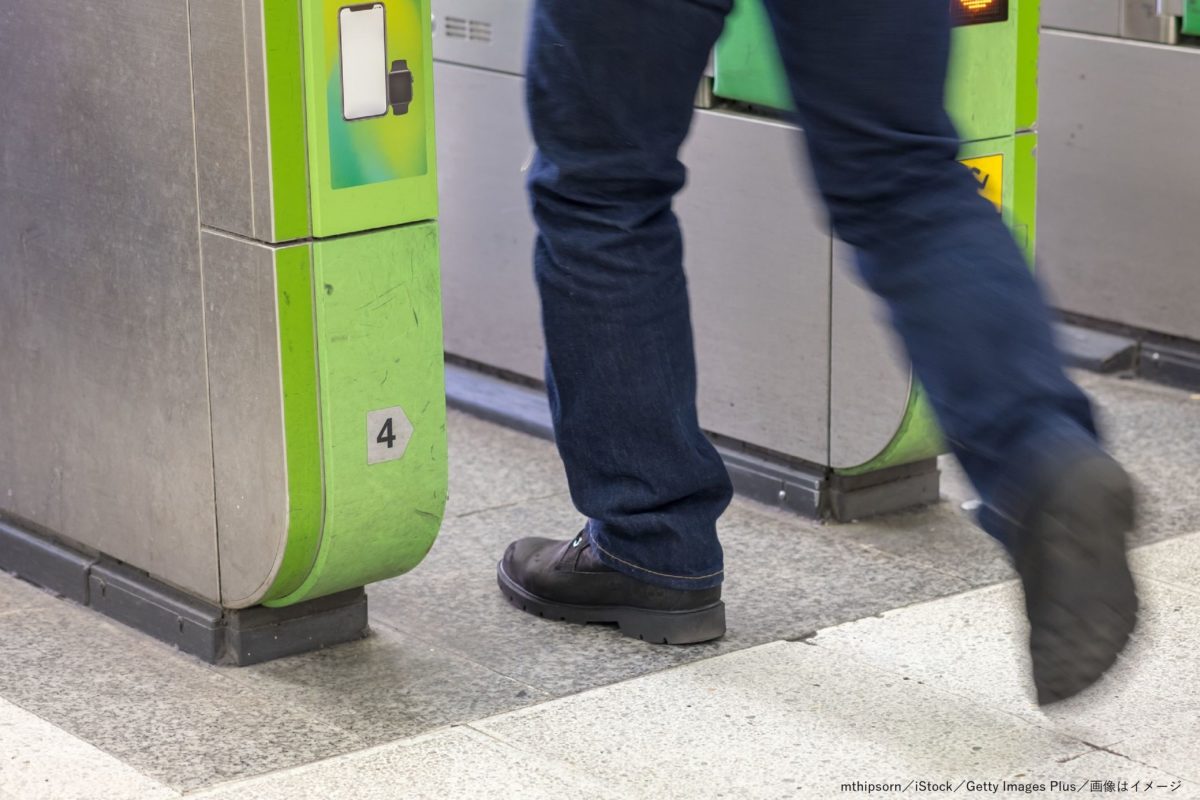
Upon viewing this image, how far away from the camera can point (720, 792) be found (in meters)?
2.36

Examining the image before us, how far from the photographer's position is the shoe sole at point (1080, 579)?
1.92m

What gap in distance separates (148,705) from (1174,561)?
1672 millimetres

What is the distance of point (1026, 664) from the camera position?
2.63 m

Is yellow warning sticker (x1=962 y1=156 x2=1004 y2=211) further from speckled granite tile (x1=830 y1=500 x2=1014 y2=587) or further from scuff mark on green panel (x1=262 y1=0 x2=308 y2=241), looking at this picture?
scuff mark on green panel (x1=262 y1=0 x2=308 y2=241)

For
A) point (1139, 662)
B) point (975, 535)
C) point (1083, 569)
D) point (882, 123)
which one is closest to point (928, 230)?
point (882, 123)

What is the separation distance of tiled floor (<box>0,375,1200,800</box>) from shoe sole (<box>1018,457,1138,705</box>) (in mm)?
117

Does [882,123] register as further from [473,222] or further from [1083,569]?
[473,222]

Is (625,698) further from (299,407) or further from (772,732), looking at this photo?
(299,407)

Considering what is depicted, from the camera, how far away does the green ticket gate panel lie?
3264 mm

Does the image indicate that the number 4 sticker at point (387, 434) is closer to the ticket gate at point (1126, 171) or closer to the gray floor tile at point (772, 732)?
the gray floor tile at point (772, 732)

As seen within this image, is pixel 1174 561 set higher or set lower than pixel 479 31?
lower

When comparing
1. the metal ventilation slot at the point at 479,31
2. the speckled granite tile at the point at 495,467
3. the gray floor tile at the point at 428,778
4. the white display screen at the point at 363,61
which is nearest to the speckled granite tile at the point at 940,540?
the speckled granite tile at the point at 495,467

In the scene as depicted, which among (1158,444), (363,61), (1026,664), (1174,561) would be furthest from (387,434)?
(1158,444)

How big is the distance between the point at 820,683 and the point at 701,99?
4.39ft
